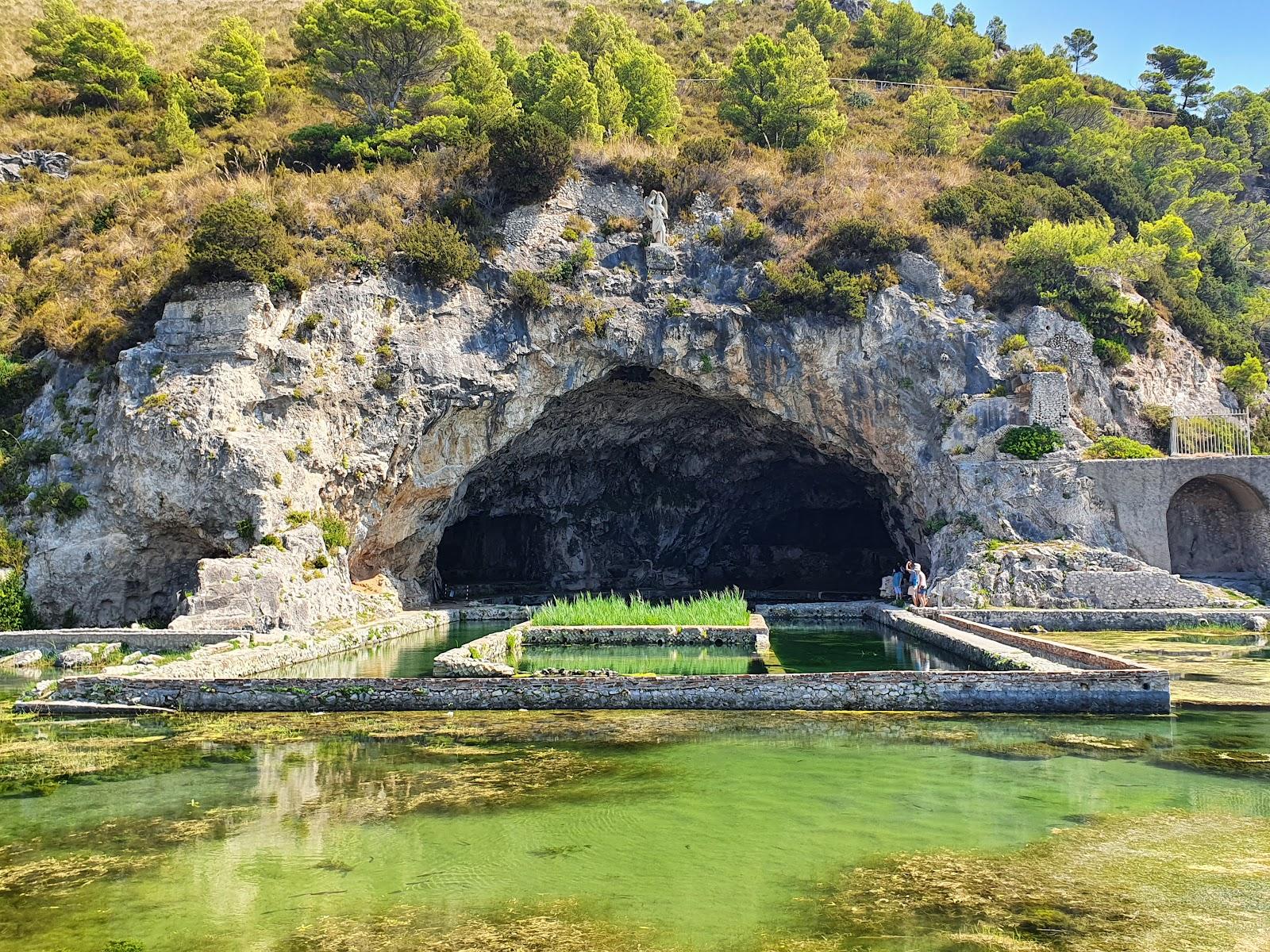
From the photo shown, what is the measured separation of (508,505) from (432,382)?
33.1 ft

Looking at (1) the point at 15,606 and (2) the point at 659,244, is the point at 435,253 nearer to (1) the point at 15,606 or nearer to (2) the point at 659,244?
(2) the point at 659,244

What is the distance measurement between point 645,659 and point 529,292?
13.1m

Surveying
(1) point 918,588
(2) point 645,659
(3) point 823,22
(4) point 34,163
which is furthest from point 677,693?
(3) point 823,22

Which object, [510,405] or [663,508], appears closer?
[510,405]

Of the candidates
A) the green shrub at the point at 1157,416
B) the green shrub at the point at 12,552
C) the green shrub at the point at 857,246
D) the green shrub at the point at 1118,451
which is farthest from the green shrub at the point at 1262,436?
the green shrub at the point at 12,552

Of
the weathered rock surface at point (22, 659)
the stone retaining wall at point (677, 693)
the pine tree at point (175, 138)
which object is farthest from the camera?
the pine tree at point (175, 138)

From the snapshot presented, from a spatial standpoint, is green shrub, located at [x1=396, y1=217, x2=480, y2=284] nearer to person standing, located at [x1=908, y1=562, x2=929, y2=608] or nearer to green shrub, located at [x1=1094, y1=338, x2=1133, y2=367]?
person standing, located at [x1=908, y1=562, x2=929, y2=608]

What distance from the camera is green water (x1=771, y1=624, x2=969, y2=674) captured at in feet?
49.7

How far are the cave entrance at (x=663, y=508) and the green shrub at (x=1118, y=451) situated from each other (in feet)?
22.5

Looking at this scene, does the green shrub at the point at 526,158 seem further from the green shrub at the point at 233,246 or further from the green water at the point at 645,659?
the green water at the point at 645,659

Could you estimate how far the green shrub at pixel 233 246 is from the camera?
22203 mm

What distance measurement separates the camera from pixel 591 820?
7453mm

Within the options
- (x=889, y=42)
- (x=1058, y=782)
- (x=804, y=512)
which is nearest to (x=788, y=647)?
(x=1058, y=782)

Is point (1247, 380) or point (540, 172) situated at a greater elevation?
point (540, 172)
